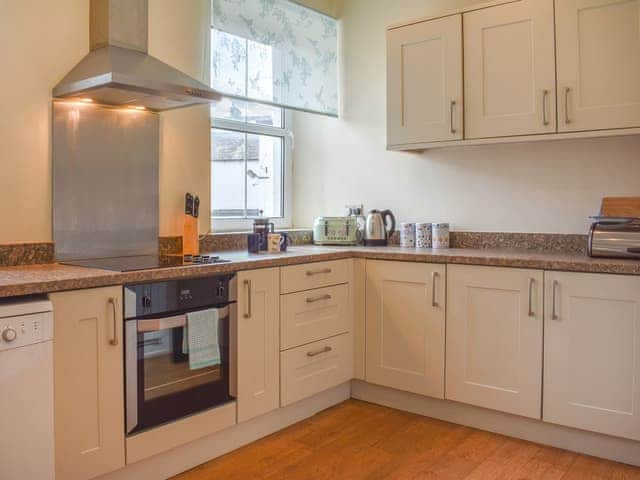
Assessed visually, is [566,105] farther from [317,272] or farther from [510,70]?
[317,272]

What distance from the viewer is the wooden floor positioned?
227 cm

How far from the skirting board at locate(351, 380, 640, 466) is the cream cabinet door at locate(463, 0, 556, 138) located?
4.49ft

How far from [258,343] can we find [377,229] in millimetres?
1201

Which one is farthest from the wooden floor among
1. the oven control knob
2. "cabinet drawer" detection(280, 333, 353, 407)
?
the oven control knob

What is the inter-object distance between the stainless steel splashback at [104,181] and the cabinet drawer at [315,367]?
33.7 inches

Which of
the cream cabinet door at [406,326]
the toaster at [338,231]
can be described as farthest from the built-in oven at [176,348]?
the toaster at [338,231]

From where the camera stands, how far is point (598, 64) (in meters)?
2.53

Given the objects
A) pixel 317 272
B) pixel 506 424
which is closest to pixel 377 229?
→ pixel 317 272

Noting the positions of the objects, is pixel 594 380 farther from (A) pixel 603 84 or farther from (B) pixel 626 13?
(B) pixel 626 13

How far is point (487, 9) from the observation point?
2.82m

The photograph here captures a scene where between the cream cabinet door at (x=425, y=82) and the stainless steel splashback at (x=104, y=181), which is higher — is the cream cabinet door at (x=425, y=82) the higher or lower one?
the higher one

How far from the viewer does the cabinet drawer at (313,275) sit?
104 inches

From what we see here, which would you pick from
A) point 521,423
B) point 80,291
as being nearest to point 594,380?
point 521,423

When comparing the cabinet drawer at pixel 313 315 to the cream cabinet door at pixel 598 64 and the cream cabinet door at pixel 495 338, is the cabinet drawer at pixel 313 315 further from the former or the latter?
the cream cabinet door at pixel 598 64
